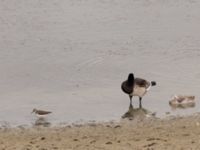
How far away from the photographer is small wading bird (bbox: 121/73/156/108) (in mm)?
13891

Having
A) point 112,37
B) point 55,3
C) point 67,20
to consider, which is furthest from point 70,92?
point 55,3

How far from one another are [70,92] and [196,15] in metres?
8.52

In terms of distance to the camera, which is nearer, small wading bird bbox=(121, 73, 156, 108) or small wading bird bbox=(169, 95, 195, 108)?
small wading bird bbox=(169, 95, 195, 108)

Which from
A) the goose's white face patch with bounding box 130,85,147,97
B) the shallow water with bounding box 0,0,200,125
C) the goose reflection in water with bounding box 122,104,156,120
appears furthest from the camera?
the goose's white face patch with bounding box 130,85,147,97

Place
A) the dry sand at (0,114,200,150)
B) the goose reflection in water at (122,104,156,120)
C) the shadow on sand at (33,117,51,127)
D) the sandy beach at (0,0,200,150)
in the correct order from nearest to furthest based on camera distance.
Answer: the dry sand at (0,114,200,150)
the sandy beach at (0,0,200,150)
the shadow on sand at (33,117,51,127)
the goose reflection in water at (122,104,156,120)

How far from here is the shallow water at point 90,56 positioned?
1362 centimetres

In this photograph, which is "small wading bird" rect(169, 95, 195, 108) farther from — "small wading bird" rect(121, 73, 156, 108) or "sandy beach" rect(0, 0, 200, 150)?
"small wading bird" rect(121, 73, 156, 108)

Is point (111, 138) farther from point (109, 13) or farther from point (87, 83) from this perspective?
point (109, 13)

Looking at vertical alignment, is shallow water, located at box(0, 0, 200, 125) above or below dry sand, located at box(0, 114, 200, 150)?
above

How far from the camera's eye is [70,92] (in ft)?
46.8

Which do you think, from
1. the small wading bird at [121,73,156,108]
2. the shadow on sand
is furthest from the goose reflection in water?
the shadow on sand

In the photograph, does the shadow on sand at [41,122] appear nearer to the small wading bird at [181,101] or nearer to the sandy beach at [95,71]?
the sandy beach at [95,71]

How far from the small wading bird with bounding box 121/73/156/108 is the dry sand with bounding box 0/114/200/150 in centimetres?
145

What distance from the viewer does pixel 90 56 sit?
54.8ft
